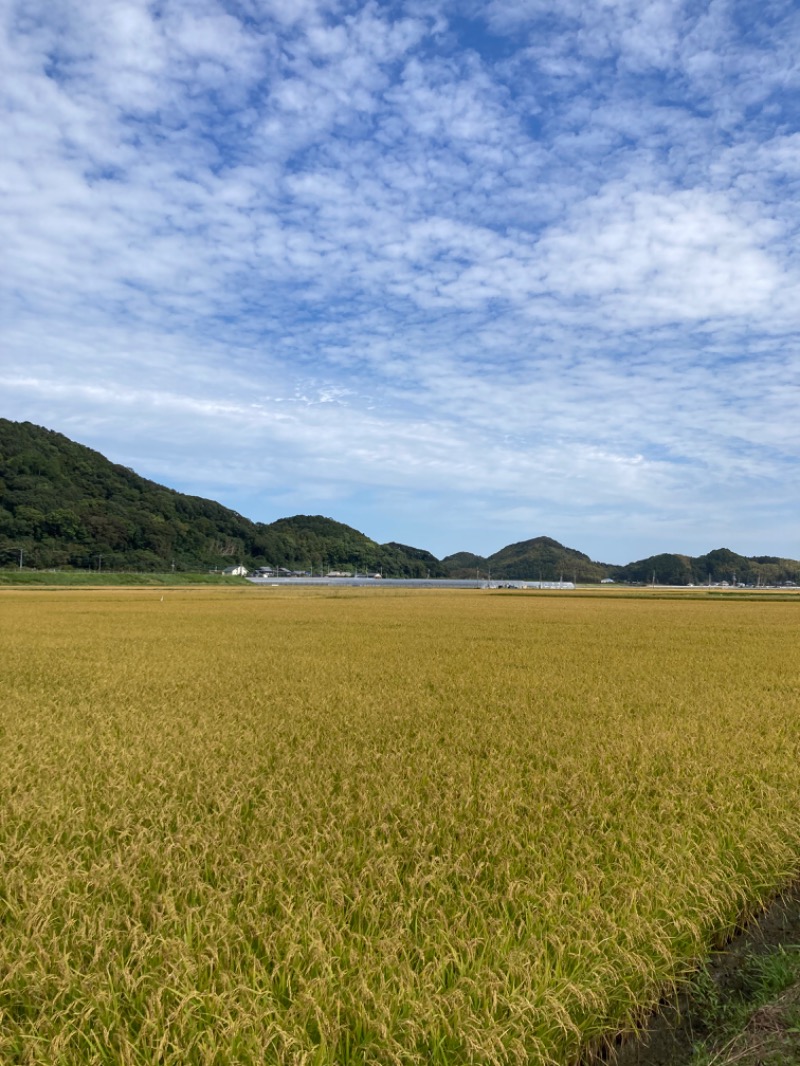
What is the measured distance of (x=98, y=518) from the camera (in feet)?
366

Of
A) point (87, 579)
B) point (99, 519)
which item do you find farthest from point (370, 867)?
point (99, 519)

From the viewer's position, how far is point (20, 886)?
3.43 metres

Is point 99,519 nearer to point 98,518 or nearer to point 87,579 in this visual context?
point 98,518

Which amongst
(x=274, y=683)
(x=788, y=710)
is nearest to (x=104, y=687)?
(x=274, y=683)

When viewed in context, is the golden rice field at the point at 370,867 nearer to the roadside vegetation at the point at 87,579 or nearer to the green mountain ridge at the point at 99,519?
the roadside vegetation at the point at 87,579

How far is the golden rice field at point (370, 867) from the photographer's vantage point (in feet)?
7.71

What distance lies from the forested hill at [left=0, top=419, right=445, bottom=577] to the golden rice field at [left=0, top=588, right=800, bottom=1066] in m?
105

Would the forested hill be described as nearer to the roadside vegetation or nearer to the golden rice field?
the roadside vegetation

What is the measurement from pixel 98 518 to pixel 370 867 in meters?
120

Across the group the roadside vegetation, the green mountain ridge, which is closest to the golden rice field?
the roadside vegetation

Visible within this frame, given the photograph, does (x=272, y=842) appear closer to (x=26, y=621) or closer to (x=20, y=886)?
(x=20, y=886)

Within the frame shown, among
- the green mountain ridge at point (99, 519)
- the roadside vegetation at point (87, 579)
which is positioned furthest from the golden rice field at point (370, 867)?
the green mountain ridge at point (99, 519)

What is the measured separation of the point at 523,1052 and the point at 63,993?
1.75 metres

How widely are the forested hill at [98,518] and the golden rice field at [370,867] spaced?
105314mm
